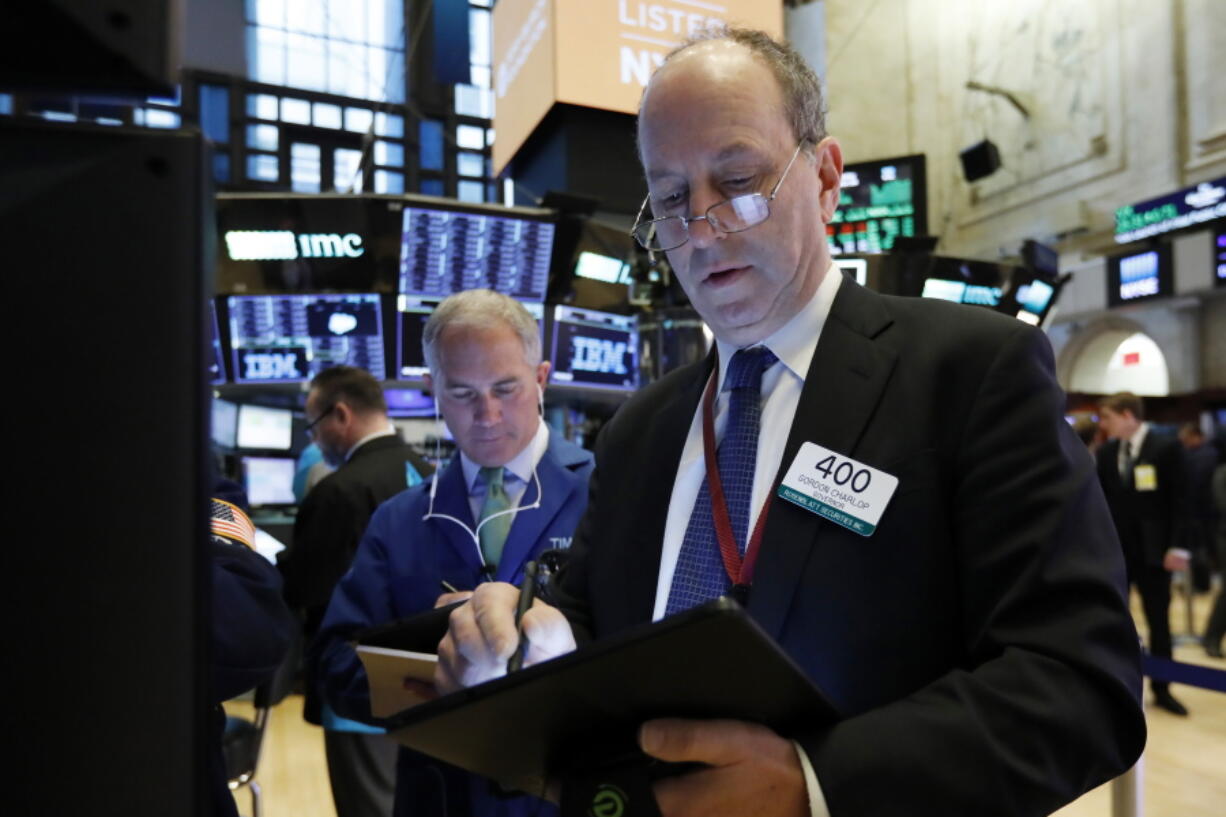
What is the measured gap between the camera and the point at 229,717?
2.95 metres

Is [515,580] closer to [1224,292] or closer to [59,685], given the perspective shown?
[59,685]

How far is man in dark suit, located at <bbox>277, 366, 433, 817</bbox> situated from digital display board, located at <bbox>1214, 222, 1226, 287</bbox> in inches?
407

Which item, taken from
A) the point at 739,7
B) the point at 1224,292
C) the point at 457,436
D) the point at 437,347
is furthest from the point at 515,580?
the point at 1224,292

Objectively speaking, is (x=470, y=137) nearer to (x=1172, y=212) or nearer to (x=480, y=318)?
(x=1172, y=212)

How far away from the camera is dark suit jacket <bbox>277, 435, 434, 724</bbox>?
128 inches

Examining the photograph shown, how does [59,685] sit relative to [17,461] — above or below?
below

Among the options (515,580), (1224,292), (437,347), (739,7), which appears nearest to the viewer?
(515,580)

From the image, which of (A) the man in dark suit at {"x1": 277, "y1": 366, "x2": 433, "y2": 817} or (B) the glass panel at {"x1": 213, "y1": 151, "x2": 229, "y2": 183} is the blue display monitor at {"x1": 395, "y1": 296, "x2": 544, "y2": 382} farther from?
(B) the glass panel at {"x1": 213, "y1": 151, "x2": 229, "y2": 183}

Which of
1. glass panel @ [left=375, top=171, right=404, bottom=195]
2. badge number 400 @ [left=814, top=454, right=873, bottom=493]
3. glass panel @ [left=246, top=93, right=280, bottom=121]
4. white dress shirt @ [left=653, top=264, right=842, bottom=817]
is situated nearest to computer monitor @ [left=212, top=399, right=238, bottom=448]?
white dress shirt @ [left=653, top=264, right=842, bottom=817]

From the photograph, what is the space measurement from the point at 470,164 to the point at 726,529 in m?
23.2

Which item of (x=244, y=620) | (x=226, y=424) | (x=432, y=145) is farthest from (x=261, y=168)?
(x=244, y=620)

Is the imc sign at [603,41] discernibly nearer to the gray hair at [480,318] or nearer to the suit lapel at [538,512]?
the gray hair at [480,318]

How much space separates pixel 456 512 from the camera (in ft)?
6.91

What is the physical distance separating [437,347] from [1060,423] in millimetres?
1464
